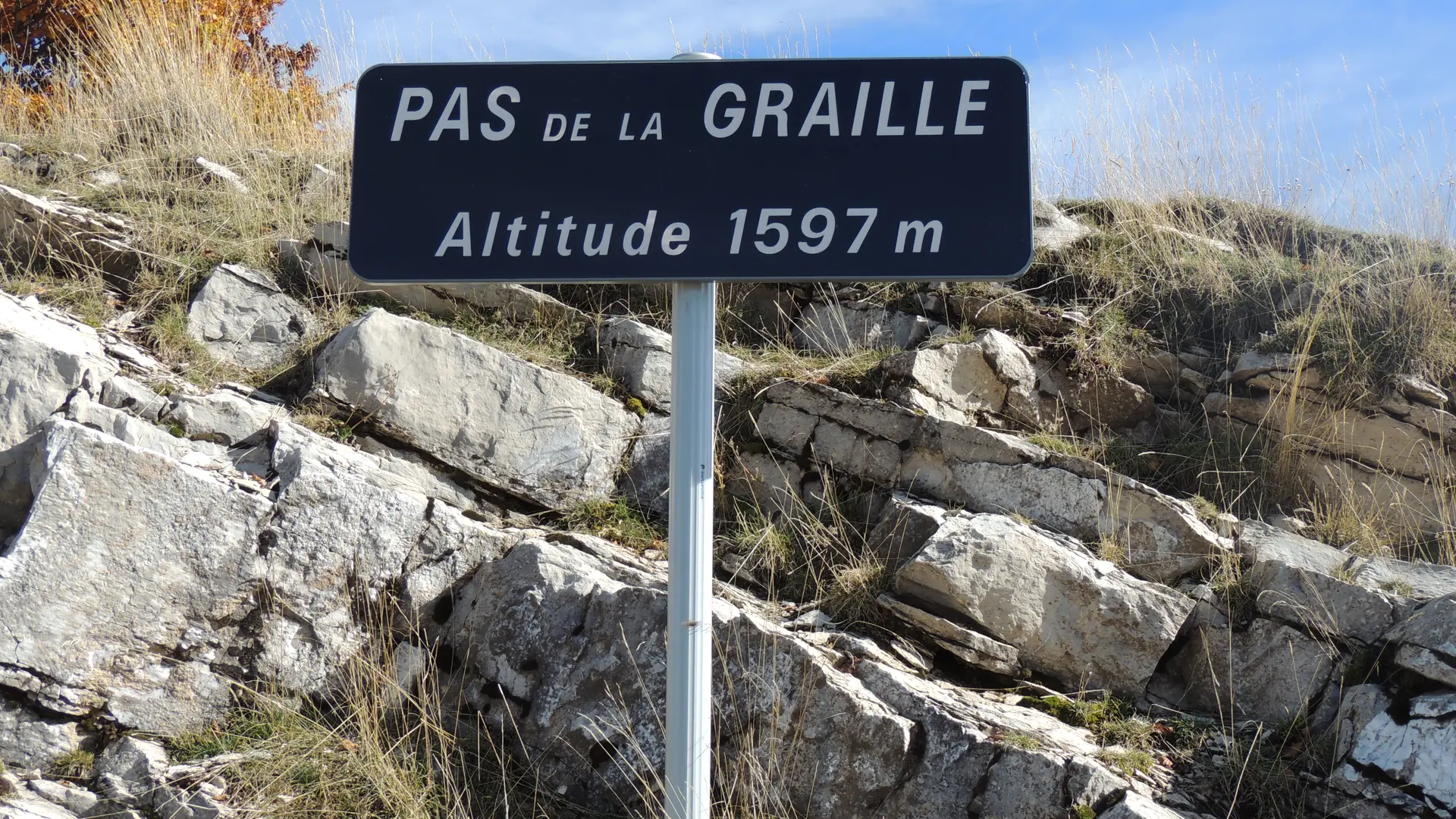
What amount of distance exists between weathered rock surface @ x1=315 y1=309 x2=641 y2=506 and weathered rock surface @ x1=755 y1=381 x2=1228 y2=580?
0.82 meters

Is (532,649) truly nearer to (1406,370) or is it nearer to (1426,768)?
(1426,768)

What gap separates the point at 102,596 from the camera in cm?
318

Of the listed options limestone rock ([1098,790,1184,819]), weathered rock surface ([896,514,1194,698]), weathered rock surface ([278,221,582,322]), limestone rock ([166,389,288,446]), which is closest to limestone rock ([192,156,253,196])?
weathered rock surface ([278,221,582,322])

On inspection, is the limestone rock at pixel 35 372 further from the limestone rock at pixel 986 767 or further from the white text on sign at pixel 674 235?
the limestone rock at pixel 986 767

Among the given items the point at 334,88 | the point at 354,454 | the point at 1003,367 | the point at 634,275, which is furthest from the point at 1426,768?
the point at 334,88

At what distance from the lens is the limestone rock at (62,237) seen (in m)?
5.00

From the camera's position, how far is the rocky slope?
3.06 metres

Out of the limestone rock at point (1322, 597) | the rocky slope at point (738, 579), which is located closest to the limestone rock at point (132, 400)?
the rocky slope at point (738, 579)

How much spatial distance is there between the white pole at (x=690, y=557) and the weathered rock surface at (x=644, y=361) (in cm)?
234

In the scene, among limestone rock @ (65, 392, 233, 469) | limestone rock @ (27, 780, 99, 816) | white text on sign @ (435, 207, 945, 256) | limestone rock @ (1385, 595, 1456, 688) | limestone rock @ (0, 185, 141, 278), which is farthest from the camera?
limestone rock @ (0, 185, 141, 278)

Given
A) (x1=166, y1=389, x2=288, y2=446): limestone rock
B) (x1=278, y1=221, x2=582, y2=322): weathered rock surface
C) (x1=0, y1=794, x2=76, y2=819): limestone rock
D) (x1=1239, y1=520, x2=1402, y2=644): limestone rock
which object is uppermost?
(x1=278, y1=221, x2=582, y2=322): weathered rock surface

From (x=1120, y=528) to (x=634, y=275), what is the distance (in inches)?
109

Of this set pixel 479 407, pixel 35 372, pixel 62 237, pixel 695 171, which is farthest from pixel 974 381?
pixel 62 237

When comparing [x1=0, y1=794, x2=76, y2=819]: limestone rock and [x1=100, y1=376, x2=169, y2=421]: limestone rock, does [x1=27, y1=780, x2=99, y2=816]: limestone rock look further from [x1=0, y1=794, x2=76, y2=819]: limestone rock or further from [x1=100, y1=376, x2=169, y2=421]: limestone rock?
[x1=100, y1=376, x2=169, y2=421]: limestone rock
